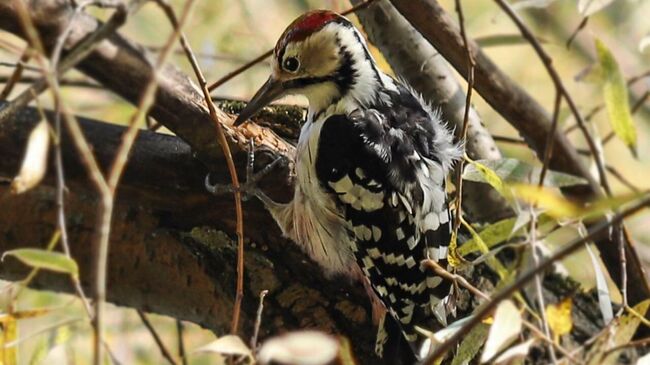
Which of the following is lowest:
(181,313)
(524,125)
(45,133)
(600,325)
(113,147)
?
(600,325)

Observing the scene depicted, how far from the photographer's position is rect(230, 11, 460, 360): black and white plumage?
6.65ft

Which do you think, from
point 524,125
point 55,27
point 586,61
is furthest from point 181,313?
point 586,61

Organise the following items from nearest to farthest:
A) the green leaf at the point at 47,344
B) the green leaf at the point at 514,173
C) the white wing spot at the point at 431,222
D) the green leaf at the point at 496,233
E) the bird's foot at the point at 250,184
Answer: the green leaf at the point at 496,233, the green leaf at the point at 514,173, the green leaf at the point at 47,344, the bird's foot at the point at 250,184, the white wing spot at the point at 431,222

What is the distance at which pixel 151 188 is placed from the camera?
76.1 inches

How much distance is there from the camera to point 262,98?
80.3 inches

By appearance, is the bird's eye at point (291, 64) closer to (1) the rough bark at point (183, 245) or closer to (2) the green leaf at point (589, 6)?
(1) the rough bark at point (183, 245)

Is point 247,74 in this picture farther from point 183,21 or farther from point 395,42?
point 183,21

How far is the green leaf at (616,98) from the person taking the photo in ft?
5.38

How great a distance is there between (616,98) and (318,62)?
0.65m

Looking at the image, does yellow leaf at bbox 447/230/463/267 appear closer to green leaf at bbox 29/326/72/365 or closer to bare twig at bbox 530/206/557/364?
bare twig at bbox 530/206/557/364

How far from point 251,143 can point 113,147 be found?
0.24 m

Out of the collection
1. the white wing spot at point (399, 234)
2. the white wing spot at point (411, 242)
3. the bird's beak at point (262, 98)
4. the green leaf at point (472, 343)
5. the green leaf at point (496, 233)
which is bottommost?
the green leaf at point (472, 343)

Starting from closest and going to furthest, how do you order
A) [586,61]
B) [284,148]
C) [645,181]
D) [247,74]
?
[284,148], [247,74], [586,61], [645,181]

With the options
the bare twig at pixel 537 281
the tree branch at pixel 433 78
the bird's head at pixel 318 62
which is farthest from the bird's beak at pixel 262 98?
the bare twig at pixel 537 281
